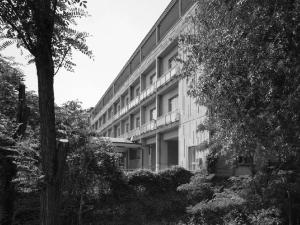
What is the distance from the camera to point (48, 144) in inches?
187

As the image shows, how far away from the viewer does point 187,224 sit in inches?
606

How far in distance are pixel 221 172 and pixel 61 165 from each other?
1716cm

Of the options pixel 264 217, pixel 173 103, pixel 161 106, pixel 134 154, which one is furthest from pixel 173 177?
pixel 134 154

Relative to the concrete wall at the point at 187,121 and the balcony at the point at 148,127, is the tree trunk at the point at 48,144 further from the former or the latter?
the balcony at the point at 148,127

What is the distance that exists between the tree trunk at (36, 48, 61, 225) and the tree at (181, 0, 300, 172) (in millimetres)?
4166

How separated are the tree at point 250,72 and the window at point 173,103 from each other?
2023 centimetres

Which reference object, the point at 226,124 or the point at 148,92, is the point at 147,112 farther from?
the point at 226,124

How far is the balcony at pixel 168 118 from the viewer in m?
28.1

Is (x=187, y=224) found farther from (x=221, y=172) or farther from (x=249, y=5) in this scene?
(x=249, y=5)

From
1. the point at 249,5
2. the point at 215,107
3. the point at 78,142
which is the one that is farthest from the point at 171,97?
the point at 249,5

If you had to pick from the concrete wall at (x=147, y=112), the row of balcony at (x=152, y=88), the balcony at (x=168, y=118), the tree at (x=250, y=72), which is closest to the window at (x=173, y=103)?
the balcony at (x=168, y=118)

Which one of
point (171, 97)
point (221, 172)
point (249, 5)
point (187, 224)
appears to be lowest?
point (187, 224)

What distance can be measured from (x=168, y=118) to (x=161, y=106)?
3.98 metres

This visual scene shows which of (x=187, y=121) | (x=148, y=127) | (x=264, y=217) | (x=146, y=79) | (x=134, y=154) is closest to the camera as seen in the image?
(x=264, y=217)
